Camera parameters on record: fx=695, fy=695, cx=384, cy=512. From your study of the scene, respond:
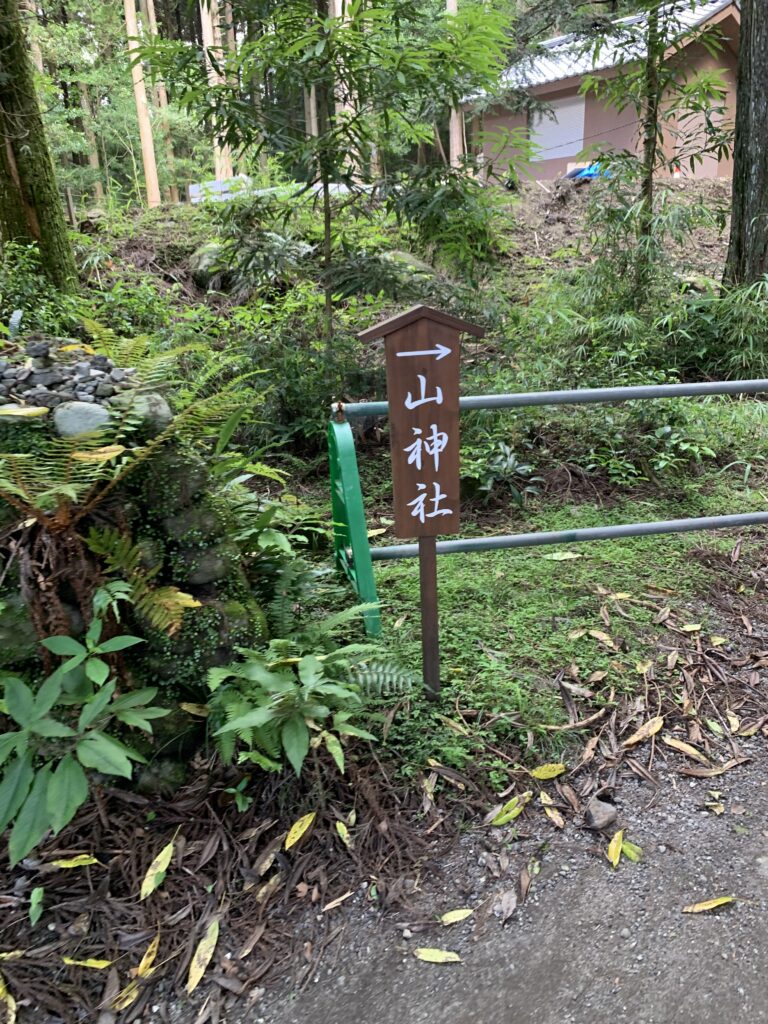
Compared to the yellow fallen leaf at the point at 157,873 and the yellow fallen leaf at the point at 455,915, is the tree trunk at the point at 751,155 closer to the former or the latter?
the yellow fallen leaf at the point at 455,915

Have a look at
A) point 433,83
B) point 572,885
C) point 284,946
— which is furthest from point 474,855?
point 433,83

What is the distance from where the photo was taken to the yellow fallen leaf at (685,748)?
2.40 metres

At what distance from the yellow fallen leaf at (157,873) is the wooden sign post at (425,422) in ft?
A: 3.44

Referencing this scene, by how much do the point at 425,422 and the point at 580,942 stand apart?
4.98 ft

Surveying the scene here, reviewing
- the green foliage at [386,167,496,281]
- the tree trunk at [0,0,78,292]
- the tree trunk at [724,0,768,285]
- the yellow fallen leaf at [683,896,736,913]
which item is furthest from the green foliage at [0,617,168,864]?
the tree trunk at [724,0,768,285]

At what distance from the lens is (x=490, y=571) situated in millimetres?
3537

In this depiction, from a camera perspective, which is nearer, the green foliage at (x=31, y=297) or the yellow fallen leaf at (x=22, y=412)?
the yellow fallen leaf at (x=22, y=412)

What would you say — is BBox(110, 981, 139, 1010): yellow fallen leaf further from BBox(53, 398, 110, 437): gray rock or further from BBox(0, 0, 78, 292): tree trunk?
BBox(0, 0, 78, 292): tree trunk

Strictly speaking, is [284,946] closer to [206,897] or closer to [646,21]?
[206,897]

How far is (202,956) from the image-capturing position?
5.83 ft

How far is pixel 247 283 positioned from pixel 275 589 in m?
4.35

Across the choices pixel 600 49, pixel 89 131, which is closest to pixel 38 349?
pixel 600 49

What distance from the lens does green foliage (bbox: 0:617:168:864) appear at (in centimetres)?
173

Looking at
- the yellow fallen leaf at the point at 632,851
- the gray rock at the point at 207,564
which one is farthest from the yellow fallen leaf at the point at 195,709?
the yellow fallen leaf at the point at 632,851
